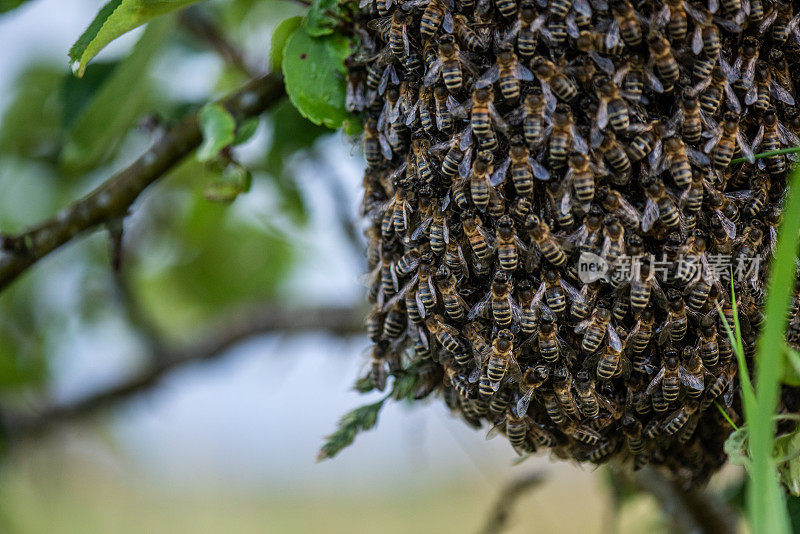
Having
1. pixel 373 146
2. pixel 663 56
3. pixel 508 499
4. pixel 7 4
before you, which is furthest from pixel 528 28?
pixel 508 499

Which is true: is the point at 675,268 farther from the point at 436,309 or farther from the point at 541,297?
the point at 436,309

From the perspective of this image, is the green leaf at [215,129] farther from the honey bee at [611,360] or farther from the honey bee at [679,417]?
the honey bee at [679,417]

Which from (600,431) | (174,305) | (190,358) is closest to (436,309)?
(600,431)

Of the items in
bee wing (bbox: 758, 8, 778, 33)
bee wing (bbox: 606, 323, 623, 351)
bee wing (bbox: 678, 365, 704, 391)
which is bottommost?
bee wing (bbox: 678, 365, 704, 391)

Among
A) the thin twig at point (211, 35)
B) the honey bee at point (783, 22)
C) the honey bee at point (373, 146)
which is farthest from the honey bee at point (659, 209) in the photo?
the thin twig at point (211, 35)

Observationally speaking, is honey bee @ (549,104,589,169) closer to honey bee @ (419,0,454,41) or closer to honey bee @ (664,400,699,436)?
honey bee @ (419,0,454,41)

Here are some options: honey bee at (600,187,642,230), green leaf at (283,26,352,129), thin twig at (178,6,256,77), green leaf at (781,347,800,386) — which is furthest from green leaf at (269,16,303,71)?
thin twig at (178,6,256,77)
